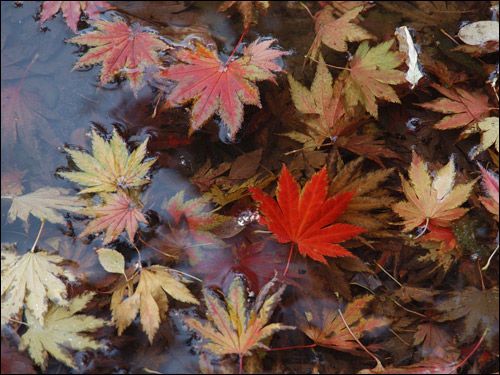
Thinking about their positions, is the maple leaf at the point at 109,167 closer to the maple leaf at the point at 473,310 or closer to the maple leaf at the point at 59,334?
the maple leaf at the point at 59,334

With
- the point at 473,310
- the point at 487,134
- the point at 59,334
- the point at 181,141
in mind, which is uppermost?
the point at 487,134

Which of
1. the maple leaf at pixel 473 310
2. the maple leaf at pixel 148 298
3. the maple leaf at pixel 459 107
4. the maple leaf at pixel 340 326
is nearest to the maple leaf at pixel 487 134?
the maple leaf at pixel 459 107

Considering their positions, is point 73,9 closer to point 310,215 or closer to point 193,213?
point 193,213

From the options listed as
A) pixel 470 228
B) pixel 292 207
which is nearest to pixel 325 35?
pixel 292 207

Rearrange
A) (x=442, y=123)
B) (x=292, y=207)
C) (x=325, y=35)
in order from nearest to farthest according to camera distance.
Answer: (x=292, y=207) < (x=442, y=123) < (x=325, y=35)

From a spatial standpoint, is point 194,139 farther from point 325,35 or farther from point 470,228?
point 470,228

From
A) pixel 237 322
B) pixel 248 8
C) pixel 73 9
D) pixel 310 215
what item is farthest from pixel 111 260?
pixel 248 8
